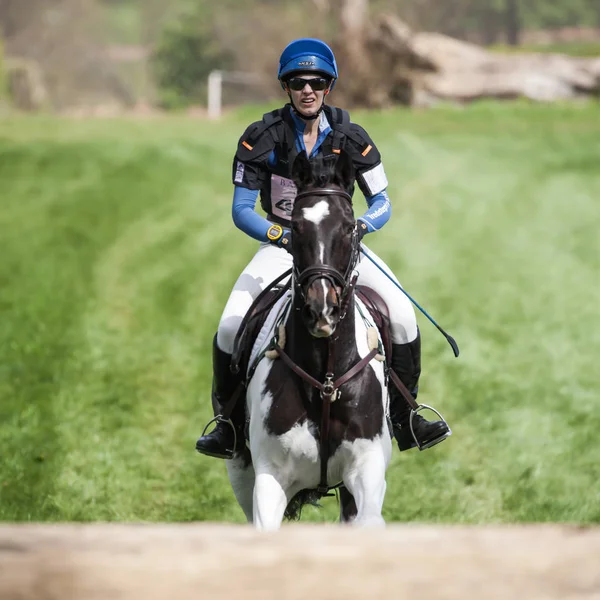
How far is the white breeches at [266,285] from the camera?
762cm

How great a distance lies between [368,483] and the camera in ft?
21.9

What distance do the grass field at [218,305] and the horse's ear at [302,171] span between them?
4.69 m

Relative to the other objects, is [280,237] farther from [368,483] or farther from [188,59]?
[188,59]

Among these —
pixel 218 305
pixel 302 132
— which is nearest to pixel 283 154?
pixel 302 132

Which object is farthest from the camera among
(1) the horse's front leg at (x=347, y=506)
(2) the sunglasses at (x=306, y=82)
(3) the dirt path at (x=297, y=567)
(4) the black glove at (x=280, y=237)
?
(2) the sunglasses at (x=306, y=82)

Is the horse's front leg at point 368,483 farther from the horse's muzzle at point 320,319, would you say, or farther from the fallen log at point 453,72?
the fallen log at point 453,72

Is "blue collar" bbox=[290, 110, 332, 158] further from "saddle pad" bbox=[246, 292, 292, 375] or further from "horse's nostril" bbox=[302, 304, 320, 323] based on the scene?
"horse's nostril" bbox=[302, 304, 320, 323]

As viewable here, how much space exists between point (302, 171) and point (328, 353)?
1.05 meters

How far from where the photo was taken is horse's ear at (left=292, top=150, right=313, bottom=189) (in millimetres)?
6480

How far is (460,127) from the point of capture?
33438 mm

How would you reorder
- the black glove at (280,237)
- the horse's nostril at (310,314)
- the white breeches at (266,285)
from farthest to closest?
the white breeches at (266,285) → the black glove at (280,237) → the horse's nostril at (310,314)

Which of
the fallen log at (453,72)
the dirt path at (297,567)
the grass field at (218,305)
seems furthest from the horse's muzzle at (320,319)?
the fallen log at (453,72)

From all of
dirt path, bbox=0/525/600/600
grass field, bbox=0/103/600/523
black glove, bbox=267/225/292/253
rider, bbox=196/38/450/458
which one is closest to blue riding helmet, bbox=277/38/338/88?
rider, bbox=196/38/450/458

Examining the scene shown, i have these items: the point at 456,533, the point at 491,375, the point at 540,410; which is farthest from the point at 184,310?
the point at 456,533
